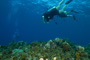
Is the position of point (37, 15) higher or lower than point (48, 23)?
higher

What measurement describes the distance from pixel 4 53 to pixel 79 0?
829 inches

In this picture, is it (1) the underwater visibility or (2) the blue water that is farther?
(2) the blue water

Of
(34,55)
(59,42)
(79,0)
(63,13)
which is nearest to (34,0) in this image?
(79,0)

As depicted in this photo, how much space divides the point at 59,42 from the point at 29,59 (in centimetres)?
302

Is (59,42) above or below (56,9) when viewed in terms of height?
below

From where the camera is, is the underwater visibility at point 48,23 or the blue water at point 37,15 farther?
the blue water at point 37,15

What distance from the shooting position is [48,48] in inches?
255

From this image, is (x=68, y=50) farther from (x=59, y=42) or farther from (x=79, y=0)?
(x=79, y=0)

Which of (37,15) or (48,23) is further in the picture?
(37,15)

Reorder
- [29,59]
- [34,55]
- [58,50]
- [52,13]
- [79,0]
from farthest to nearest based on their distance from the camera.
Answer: [79,0]
[52,13]
[58,50]
[34,55]
[29,59]

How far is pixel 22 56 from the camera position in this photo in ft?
16.9

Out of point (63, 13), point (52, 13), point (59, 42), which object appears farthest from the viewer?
point (63, 13)

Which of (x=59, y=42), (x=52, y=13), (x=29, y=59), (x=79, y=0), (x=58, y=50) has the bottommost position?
(x=29, y=59)

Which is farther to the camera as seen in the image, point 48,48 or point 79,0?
point 79,0
